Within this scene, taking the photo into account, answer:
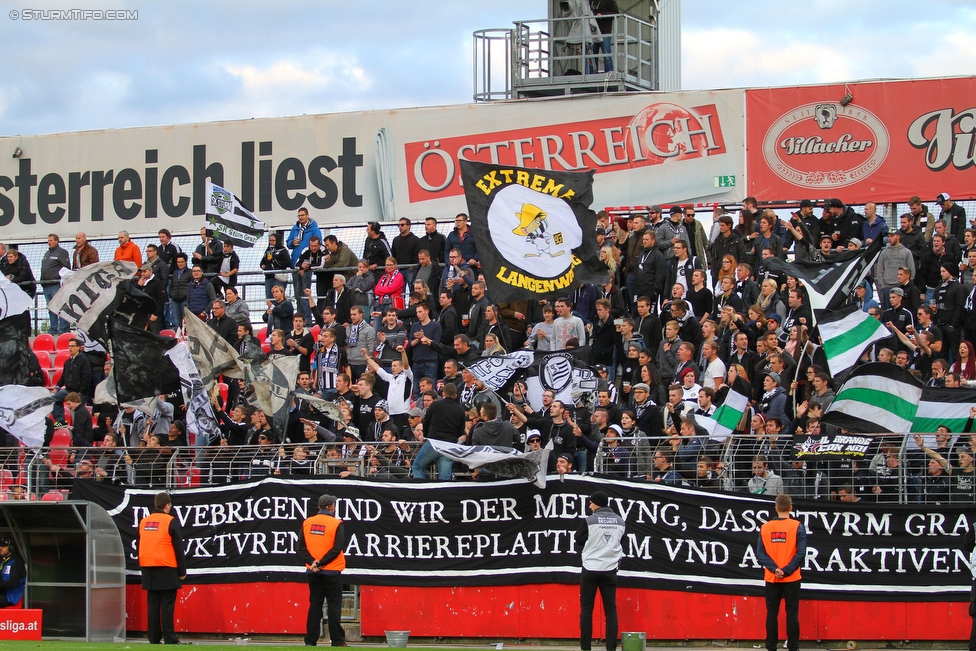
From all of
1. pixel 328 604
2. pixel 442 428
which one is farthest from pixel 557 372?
pixel 328 604

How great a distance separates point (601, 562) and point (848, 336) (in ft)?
14.2

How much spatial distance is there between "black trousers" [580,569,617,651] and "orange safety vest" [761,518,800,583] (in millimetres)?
1713

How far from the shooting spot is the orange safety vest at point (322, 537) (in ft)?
50.9

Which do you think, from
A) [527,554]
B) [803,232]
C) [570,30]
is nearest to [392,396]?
[527,554]

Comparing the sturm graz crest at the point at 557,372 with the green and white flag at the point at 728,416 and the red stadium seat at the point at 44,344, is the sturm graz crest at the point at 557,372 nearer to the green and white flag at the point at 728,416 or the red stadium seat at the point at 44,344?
the green and white flag at the point at 728,416

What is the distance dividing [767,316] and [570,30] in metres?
11.4

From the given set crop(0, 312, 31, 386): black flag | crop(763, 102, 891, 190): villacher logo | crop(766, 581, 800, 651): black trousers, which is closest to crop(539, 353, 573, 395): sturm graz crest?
crop(766, 581, 800, 651): black trousers

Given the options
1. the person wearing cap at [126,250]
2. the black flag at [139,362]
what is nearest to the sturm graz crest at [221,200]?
the person wearing cap at [126,250]

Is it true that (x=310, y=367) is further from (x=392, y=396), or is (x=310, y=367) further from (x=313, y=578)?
(x=313, y=578)

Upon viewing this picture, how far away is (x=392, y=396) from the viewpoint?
19344mm

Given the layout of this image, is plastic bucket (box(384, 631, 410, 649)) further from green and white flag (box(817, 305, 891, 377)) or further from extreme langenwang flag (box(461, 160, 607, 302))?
green and white flag (box(817, 305, 891, 377))

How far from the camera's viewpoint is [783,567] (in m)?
14.5

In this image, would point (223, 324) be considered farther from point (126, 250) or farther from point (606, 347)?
point (606, 347)

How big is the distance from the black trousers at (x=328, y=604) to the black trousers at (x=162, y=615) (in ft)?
5.81
